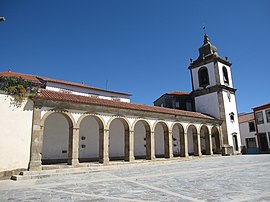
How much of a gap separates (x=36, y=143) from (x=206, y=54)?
23088 millimetres

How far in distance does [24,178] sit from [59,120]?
5970 millimetres

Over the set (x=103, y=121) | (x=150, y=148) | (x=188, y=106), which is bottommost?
(x=150, y=148)

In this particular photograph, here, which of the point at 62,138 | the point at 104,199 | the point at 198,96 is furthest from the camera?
the point at 198,96

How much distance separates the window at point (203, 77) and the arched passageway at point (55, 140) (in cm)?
1795

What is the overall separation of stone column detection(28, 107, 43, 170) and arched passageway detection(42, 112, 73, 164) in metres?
2.73

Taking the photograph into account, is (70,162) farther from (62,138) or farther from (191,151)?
(191,151)

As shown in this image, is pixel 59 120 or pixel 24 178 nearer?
pixel 24 178

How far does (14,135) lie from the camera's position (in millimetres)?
10234

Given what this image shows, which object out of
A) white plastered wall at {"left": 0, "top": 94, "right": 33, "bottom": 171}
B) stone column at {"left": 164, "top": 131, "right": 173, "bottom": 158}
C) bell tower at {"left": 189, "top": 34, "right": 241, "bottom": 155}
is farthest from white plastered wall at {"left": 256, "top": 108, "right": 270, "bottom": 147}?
white plastered wall at {"left": 0, "top": 94, "right": 33, "bottom": 171}

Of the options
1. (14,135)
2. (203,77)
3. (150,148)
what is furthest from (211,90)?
(14,135)

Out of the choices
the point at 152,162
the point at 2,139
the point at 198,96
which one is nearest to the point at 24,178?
the point at 2,139

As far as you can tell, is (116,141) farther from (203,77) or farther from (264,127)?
(264,127)

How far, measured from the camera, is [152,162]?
1509cm

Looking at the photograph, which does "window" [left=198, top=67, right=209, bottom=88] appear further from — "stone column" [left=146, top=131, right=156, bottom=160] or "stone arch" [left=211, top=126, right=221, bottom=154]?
"stone column" [left=146, top=131, right=156, bottom=160]
